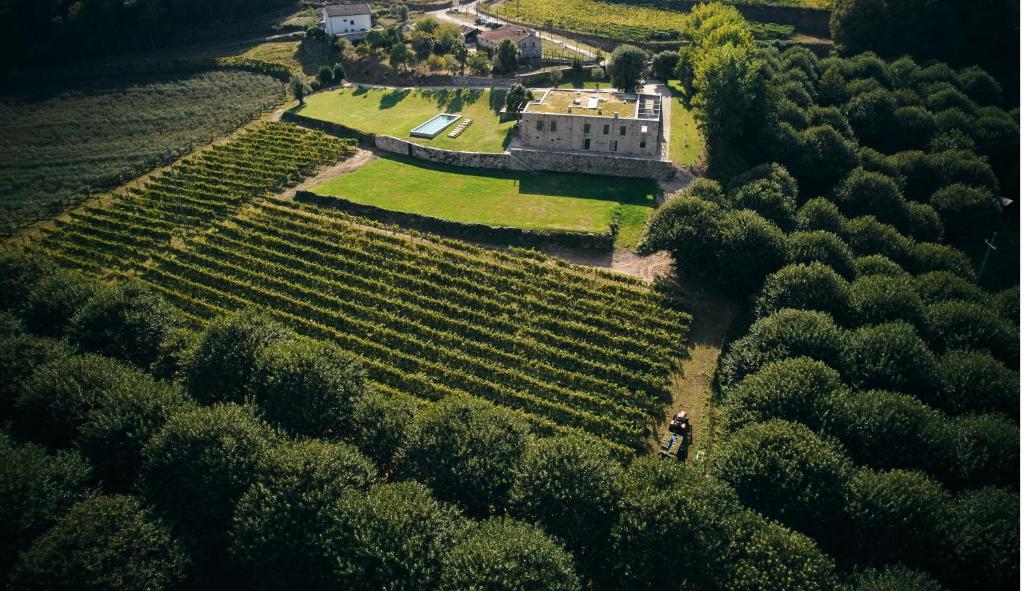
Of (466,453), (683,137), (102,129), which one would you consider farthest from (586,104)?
(102,129)

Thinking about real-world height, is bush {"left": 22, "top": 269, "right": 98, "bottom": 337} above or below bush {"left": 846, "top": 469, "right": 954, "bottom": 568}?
above

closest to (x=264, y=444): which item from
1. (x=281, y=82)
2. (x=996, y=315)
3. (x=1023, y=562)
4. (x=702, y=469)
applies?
(x=702, y=469)

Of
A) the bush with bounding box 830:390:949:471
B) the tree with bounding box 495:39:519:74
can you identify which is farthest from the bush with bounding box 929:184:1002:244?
the tree with bounding box 495:39:519:74

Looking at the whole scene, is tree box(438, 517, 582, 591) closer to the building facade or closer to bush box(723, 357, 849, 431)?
bush box(723, 357, 849, 431)

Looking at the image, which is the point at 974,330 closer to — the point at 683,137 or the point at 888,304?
the point at 888,304

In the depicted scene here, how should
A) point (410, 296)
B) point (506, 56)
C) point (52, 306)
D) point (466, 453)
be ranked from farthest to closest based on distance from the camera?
point (506, 56) < point (410, 296) < point (52, 306) < point (466, 453)

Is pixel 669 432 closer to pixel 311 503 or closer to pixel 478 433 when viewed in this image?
pixel 478 433

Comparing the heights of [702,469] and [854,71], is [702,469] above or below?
below
